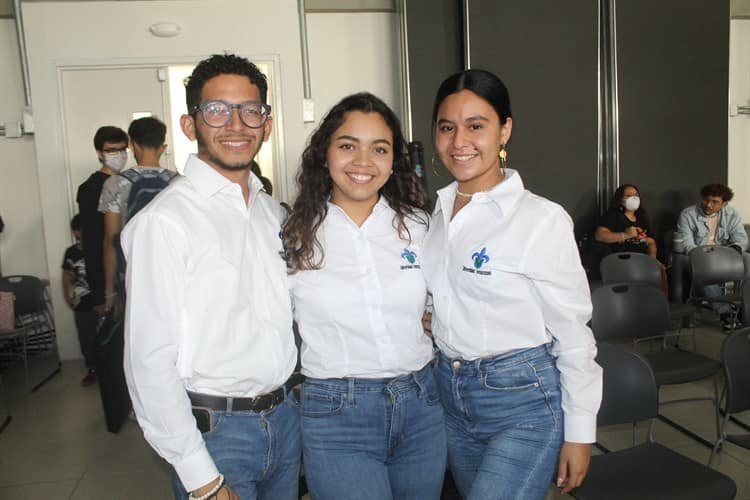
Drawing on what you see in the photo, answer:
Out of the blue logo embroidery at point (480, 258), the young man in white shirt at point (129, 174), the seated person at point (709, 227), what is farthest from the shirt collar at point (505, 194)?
the seated person at point (709, 227)

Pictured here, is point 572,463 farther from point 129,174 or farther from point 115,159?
point 115,159

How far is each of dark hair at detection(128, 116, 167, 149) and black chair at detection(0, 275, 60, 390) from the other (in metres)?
2.25

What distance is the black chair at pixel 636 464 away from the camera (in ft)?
6.53

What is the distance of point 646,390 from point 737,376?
16.2 inches

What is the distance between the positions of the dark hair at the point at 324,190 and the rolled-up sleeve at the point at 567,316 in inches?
15.2

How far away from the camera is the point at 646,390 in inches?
91.3

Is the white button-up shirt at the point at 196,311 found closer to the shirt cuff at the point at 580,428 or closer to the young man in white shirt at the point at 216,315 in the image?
the young man in white shirt at the point at 216,315

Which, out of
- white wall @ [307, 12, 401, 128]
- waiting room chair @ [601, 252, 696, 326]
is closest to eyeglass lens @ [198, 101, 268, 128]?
waiting room chair @ [601, 252, 696, 326]

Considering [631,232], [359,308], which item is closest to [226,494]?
[359,308]

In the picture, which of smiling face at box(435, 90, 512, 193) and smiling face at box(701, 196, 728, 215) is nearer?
smiling face at box(435, 90, 512, 193)

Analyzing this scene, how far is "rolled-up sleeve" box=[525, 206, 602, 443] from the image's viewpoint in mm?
1419

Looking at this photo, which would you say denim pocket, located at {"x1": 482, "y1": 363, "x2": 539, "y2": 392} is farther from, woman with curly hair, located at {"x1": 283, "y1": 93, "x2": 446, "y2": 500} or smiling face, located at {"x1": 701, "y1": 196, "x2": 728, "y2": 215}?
smiling face, located at {"x1": 701, "y1": 196, "x2": 728, "y2": 215}

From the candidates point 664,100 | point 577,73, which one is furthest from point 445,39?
point 664,100

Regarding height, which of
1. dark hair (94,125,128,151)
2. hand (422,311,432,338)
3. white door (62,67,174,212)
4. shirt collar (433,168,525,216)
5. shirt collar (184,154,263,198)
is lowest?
hand (422,311,432,338)
